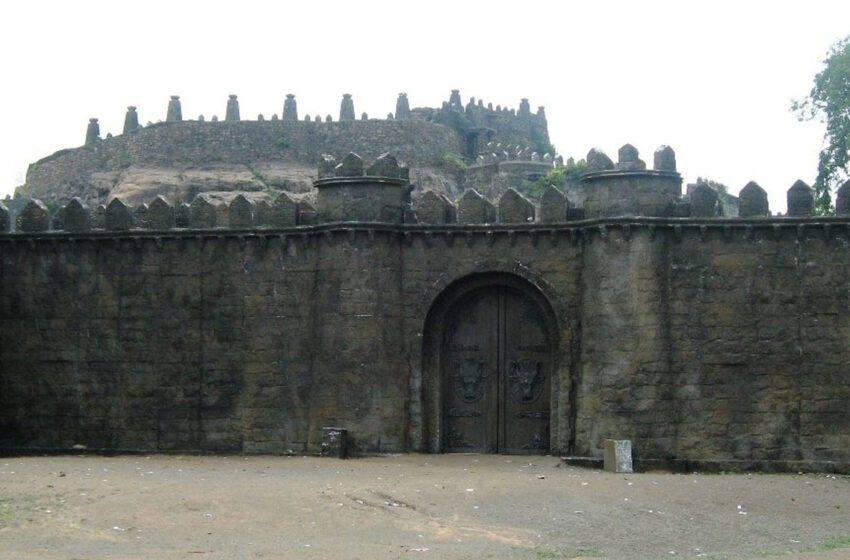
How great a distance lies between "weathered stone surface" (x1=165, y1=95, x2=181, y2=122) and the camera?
7956 cm

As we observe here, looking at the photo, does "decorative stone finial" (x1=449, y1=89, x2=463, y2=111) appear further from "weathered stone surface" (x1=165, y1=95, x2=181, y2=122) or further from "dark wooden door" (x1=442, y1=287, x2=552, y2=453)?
"dark wooden door" (x1=442, y1=287, x2=552, y2=453)

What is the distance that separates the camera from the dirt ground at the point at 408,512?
15.8 meters

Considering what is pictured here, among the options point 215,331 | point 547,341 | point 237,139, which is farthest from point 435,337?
point 237,139

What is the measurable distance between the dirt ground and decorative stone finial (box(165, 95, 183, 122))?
2304 inches

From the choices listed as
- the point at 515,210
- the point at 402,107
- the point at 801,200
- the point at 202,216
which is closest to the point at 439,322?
the point at 515,210

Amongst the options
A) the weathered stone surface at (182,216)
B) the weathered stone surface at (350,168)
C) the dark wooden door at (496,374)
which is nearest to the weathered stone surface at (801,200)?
the dark wooden door at (496,374)

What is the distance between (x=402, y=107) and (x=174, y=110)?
12876 mm

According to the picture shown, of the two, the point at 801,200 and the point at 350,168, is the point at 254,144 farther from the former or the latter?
the point at 801,200

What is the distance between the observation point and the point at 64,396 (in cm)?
2525

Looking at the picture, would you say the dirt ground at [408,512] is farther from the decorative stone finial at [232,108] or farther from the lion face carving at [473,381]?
the decorative stone finial at [232,108]

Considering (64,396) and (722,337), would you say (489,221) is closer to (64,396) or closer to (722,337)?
(722,337)

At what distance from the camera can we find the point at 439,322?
24312 millimetres

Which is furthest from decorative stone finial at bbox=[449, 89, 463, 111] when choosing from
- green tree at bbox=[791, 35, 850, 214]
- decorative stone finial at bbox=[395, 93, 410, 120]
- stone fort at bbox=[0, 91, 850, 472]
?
stone fort at bbox=[0, 91, 850, 472]

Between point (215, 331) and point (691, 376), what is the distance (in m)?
8.17
